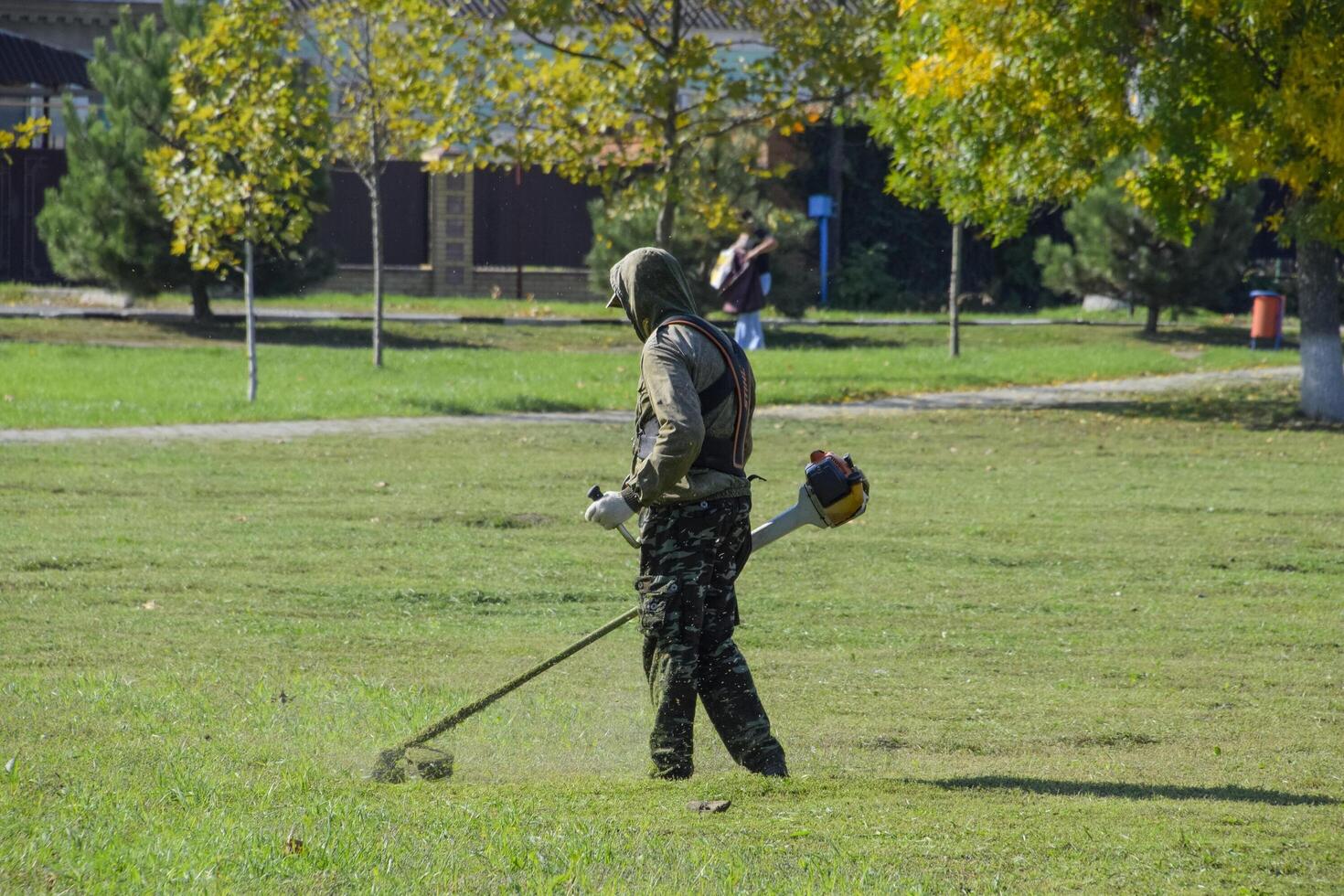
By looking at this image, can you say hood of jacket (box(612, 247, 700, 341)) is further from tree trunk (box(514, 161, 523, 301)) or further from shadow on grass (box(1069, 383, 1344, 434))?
tree trunk (box(514, 161, 523, 301))

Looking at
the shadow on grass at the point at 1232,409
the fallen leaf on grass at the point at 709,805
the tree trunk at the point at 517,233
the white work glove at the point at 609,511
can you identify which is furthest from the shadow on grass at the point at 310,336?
the fallen leaf on grass at the point at 709,805

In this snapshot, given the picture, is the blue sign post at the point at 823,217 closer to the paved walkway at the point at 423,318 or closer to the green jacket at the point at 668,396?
the paved walkway at the point at 423,318

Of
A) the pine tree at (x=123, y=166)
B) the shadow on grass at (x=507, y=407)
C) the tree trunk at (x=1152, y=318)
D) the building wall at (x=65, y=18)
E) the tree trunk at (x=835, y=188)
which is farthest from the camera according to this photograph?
the building wall at (x=65, y=18)

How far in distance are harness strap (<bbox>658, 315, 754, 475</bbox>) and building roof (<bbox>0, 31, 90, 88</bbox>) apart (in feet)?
93.3

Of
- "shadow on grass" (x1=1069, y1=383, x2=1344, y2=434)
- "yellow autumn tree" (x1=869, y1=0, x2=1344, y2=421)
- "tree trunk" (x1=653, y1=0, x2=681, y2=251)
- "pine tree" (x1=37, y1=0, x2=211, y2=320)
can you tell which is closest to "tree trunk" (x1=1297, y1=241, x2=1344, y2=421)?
"yellow autumn tree" (x1=869, y1=0, x2=1344, y2=421)

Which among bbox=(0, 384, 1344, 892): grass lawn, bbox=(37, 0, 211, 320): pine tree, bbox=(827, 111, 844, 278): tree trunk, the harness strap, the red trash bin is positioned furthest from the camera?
bbox=(827, 111, 844, 278): tree trunk

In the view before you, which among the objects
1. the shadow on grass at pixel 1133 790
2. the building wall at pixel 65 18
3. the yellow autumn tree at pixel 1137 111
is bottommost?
the shadow on grass at pixel 1133 790

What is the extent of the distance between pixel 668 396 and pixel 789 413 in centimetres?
1205

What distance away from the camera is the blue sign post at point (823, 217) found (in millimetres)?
30977

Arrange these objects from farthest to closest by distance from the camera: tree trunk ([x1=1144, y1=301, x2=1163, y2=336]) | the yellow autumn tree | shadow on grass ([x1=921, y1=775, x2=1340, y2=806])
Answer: tree trunk ([x1=1144, y1=301, x2=1163, y2=336]), the yellow autumn tree, shadow on grass ([x1=921, y1=775, x2=1340, y2=806])

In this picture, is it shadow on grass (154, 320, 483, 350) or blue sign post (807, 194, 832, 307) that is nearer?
shadow on grass (154, 320, 483, 350)

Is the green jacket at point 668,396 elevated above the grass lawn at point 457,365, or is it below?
above

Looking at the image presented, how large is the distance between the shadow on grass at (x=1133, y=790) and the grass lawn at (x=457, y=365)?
1134 cm

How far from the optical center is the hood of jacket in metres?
5.57
